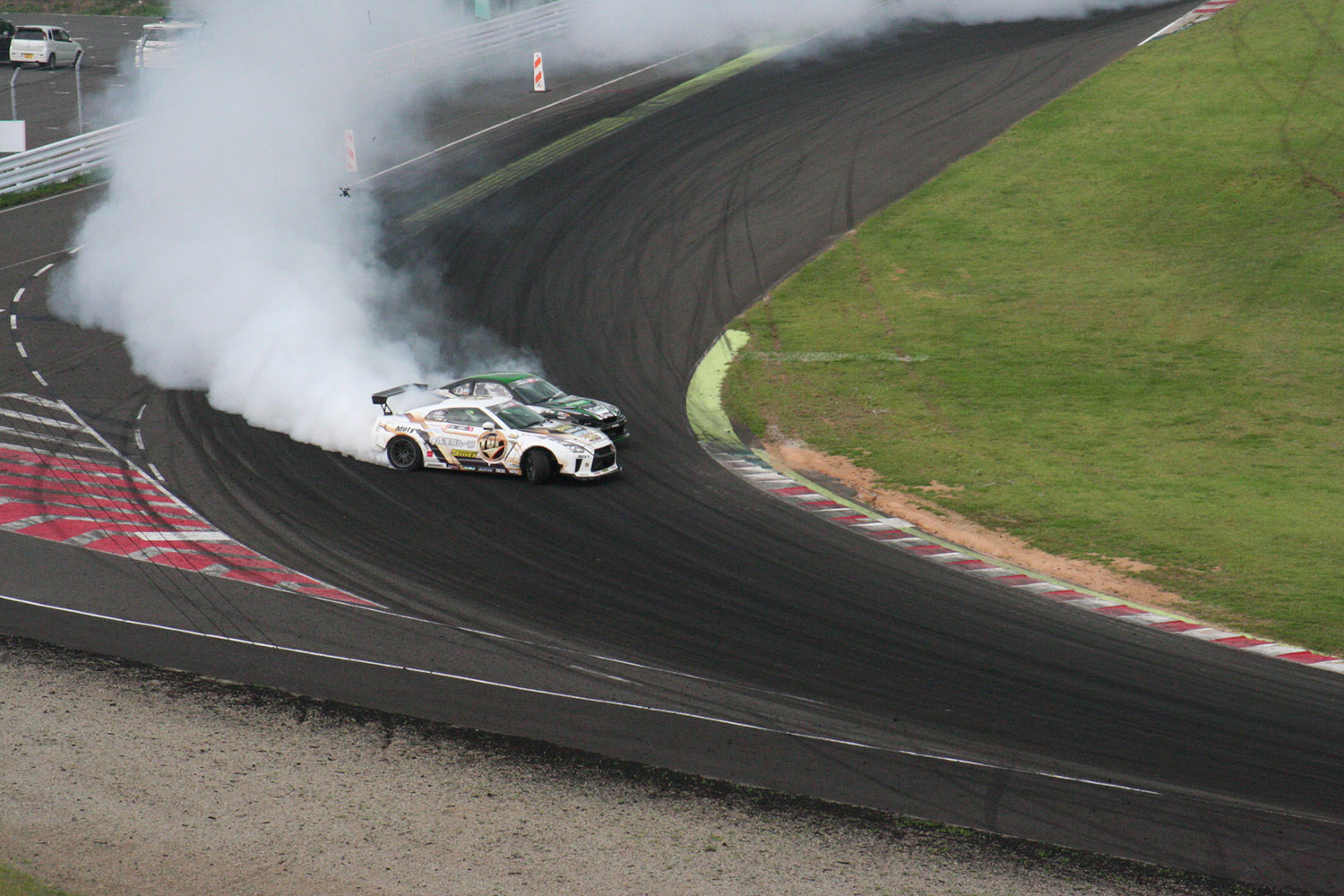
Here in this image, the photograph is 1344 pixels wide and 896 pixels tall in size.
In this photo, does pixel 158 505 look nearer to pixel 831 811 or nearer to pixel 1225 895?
pixel 831 811

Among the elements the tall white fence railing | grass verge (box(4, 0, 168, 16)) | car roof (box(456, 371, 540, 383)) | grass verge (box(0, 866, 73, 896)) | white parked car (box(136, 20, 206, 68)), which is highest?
grass verge (box(4, 0, 168, 16))

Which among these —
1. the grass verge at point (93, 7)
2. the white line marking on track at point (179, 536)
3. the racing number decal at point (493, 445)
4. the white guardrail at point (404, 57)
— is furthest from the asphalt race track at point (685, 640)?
the grass verge at point (93, 7)

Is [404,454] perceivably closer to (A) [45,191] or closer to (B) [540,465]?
(B) [540,465]

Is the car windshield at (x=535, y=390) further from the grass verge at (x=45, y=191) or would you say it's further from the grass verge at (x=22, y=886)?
the grass verge at (x=45, y=191)

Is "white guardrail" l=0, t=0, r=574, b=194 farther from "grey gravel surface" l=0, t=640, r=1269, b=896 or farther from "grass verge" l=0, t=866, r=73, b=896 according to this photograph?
"grass verge" l=0, t=866, r=73, b=896

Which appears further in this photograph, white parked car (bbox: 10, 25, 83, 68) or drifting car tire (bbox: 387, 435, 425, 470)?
white parked car (bbox: 10, 25, 83, 68)

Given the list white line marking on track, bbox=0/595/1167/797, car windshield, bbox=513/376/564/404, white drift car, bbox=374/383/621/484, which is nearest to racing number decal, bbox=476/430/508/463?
white drift car, bbox=374/383/621/484

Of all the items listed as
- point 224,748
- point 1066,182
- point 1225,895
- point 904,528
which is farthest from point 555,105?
point 1225,895

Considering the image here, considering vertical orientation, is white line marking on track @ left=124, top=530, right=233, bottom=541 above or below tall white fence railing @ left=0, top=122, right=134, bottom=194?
below

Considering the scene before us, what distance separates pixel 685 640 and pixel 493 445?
6.87 metres

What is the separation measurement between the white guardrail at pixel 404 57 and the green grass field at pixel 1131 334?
762 inches

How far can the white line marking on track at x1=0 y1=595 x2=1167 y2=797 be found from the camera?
37.3 feet

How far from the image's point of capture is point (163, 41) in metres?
41.5

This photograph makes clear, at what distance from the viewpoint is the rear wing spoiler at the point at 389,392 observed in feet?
67.8
